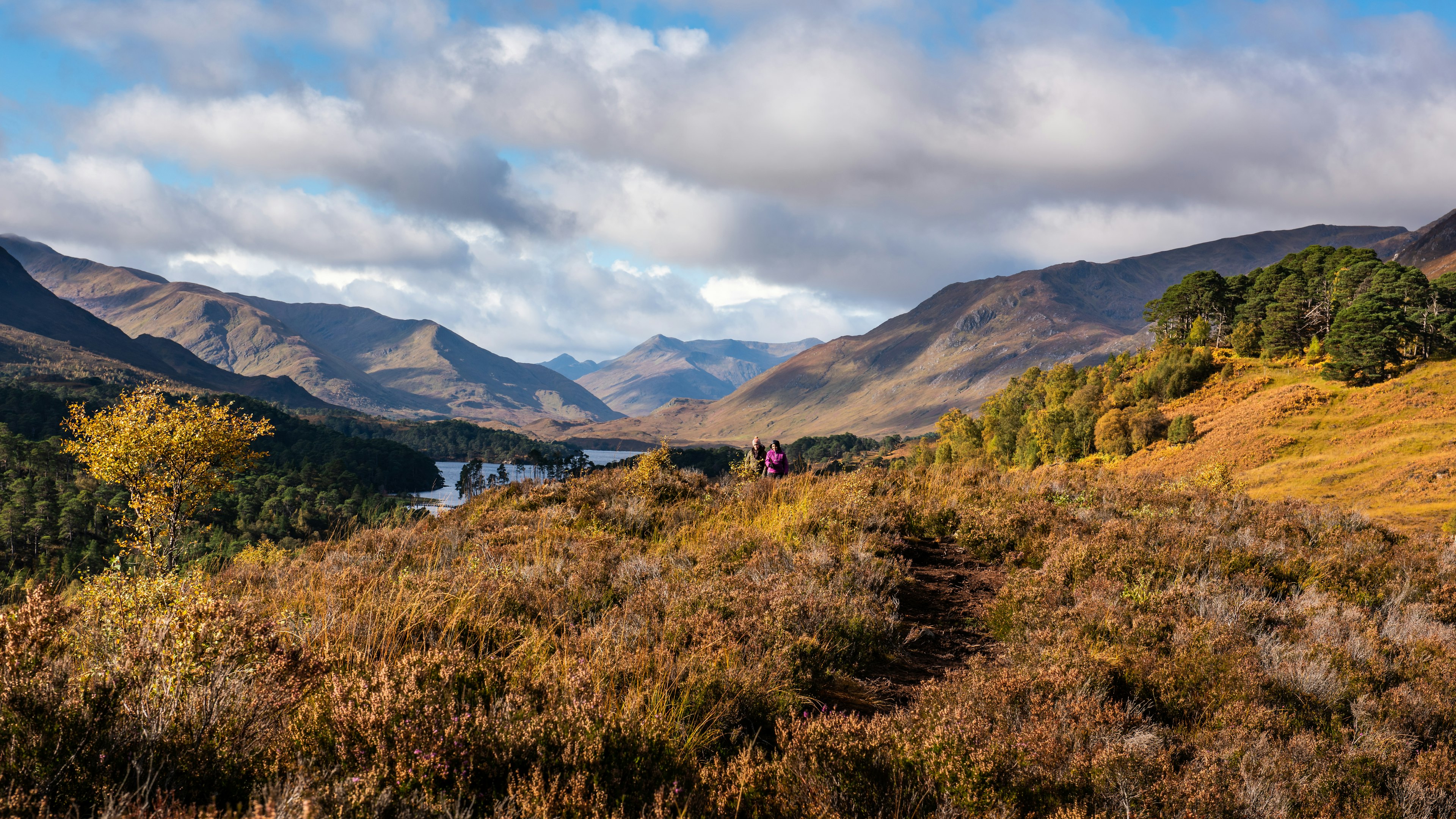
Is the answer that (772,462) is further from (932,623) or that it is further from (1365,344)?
(1365,344)

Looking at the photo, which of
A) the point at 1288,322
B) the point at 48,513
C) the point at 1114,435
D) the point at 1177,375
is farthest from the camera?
the point at 48,513

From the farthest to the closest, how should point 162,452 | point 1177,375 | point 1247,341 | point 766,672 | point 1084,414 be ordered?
point 1084,414 → point 1247,341 → point 1177,375 → point 162,452 → point 766,672

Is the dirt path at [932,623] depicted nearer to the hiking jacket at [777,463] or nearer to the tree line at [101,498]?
the hiking jacket at [777,463]

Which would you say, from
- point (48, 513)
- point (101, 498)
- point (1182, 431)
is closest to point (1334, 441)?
point (1182, 431)

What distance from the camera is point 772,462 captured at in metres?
15.6

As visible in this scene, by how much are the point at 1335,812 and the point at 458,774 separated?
16.1ft

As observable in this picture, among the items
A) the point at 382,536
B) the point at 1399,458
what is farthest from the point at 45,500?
the point at 1399,458

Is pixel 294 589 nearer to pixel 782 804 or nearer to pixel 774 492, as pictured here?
pixel 782 804

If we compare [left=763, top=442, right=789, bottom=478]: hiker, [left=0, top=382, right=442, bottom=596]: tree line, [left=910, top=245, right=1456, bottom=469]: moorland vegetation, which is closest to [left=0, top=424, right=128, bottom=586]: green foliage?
[left=0, top=382, right=442, bottom=596]: tree line

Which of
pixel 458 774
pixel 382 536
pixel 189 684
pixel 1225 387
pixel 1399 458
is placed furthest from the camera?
pixel 1225 387

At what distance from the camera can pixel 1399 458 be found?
37938 millimetres

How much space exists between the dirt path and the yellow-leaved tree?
69.0ft

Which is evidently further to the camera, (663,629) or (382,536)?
(382,536)

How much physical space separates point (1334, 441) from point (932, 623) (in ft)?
184
